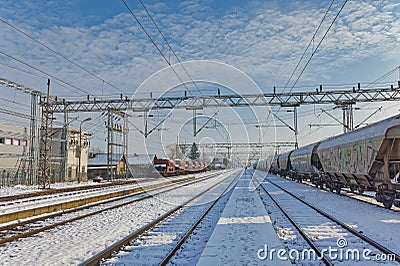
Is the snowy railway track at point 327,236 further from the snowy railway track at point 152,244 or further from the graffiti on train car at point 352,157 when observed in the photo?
the graffiti on train car at point 352,157

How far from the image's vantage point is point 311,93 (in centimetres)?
3136

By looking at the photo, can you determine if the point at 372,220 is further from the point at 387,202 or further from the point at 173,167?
the point at 173,167

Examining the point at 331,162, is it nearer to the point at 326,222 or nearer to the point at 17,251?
the point at 326,222

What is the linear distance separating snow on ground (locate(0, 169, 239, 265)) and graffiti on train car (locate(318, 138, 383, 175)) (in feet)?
32.4

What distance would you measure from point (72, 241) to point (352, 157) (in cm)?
1484

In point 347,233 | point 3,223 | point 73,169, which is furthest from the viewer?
point 73,169

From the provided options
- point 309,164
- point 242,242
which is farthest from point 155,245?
point 309,164

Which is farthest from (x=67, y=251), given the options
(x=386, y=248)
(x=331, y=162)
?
(x=331, y=162)

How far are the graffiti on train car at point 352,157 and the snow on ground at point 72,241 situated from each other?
32.4 ft

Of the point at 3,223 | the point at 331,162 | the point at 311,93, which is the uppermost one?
the point at 311,93

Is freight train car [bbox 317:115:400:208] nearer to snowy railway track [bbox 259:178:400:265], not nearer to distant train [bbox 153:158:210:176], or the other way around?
snowy railway track [bbox 259:178:400:265]

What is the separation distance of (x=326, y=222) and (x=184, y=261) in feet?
21.4

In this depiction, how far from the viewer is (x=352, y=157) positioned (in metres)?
19.1

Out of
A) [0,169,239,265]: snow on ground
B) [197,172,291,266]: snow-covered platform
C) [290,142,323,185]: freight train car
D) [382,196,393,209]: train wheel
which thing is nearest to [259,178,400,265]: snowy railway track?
[197,172,291,266]: snow-covered platform
